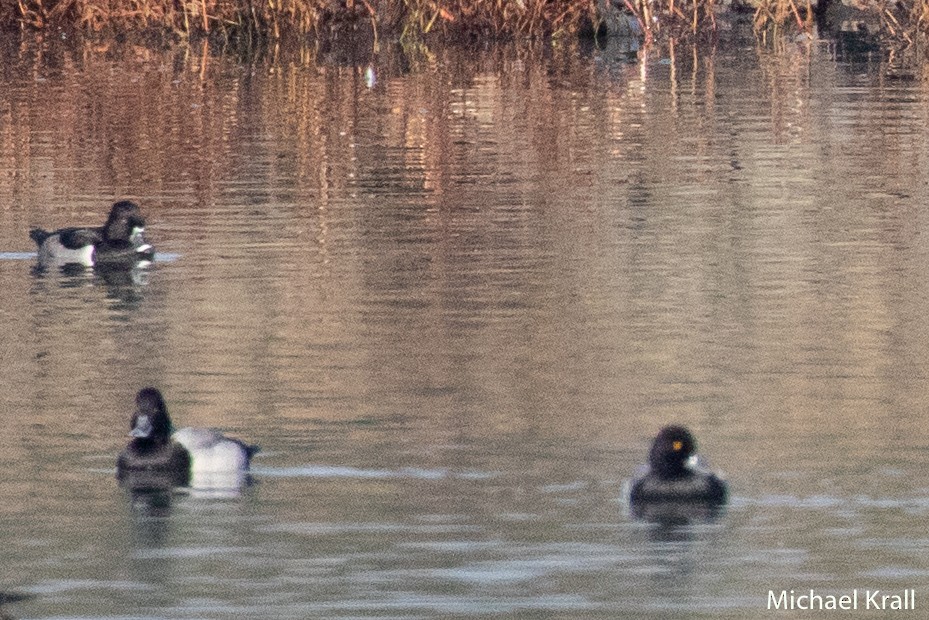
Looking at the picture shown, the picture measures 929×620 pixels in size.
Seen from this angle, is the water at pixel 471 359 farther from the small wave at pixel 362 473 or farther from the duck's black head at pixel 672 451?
the duck's black head at pixel 672 451

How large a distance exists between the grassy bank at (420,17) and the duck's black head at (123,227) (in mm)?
21299

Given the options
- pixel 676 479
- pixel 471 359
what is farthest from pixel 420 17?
pixel 676 479

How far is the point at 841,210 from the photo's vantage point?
1783 centimetres

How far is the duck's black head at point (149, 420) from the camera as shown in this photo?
984 cm

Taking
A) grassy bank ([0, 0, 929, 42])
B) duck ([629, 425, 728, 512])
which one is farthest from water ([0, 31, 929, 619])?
grassy bank ([0, 0, 929, 42])

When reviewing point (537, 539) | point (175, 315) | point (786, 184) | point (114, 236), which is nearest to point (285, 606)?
point (537, 539)

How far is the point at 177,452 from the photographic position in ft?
32.8

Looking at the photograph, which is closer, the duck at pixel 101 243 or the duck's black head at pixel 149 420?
the duck's black head at pixel 149 420

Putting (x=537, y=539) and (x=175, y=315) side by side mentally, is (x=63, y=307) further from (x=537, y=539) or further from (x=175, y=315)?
(x=537, y=539)

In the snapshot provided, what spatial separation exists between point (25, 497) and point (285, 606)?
75.7 inches

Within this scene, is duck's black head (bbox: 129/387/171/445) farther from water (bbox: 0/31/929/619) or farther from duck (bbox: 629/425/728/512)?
duck (bbox: 629/425/728/512)

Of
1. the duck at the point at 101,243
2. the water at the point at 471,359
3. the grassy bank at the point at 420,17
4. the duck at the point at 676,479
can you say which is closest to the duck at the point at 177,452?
the water at the point at 471,359

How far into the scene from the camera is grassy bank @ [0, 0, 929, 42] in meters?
38.1

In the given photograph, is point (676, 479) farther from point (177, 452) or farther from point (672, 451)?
point (177, 452)
